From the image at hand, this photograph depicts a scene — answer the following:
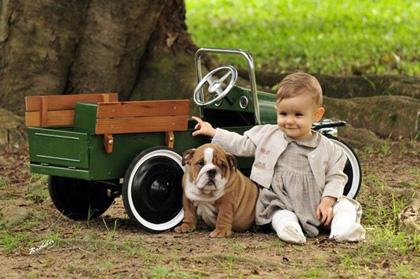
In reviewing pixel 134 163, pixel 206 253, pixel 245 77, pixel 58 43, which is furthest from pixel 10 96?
pixel 206 253

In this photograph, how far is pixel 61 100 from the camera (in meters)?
6.75

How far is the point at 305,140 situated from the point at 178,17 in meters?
4.31

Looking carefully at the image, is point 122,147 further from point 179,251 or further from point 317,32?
point 317,32

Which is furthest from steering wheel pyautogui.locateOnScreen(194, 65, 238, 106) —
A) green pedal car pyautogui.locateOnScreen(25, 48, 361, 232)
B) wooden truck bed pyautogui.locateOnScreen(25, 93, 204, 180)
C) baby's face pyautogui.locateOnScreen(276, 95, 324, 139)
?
baby's face pyautogui.locateOnScreen(276, 95, 324, 139)

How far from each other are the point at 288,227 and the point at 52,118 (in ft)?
5.50

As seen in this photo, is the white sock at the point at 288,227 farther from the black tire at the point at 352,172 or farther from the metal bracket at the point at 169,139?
the black tire at the point at 352,172

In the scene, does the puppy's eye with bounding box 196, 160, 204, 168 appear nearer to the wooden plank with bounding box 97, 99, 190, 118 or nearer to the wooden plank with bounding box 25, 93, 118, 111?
the wooden plank with bounding box 97, 99, 190, 118

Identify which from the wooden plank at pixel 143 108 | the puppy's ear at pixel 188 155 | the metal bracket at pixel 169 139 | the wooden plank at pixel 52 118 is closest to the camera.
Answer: the wooden plank at pixel 143 108

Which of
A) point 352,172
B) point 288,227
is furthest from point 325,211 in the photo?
point 352,172

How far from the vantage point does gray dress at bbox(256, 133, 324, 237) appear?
6.38 metres

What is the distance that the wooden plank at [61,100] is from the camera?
6621 mm

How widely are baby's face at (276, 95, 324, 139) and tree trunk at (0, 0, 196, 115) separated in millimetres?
3744

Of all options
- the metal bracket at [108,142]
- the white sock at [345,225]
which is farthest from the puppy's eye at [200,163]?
the white sock at [345,225]

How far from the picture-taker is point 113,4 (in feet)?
32.3
